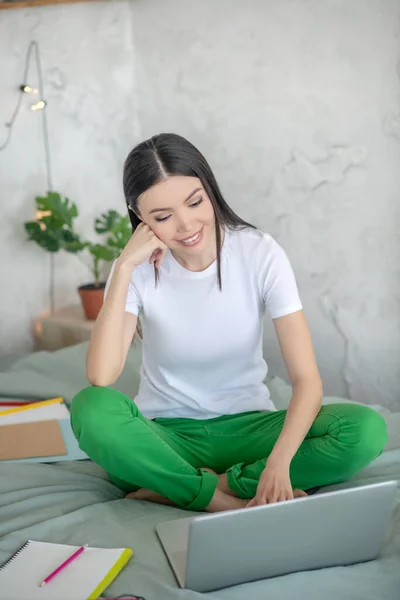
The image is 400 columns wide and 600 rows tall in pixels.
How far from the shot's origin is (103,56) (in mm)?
2850

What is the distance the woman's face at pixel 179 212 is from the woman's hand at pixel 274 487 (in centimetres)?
47

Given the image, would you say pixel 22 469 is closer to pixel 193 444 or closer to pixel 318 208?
pixel 193 444

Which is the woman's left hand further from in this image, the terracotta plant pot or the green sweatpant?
the terracotta plant pot

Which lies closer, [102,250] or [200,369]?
[200,369]

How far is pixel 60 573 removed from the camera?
1.12 metres

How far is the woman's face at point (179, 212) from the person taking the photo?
1.42 metres

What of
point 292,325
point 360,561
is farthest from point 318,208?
point 360,561

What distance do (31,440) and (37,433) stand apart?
0.13 feet

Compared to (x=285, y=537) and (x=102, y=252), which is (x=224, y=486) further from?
(x=102, y=252)

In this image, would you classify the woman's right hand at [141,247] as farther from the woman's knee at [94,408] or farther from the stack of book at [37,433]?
the stack of book at [37,433]

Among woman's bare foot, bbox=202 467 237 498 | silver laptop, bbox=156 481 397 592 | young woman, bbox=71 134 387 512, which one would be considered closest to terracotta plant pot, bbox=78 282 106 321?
young woman, bbox=71 134 387 512

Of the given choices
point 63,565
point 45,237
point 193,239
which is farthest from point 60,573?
point 45,237

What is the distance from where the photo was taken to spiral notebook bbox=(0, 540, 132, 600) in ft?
3.50

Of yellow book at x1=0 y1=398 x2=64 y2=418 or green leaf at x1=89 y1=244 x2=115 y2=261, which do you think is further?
green leaf at x1=89 y1=244 x2=115 y2=261
